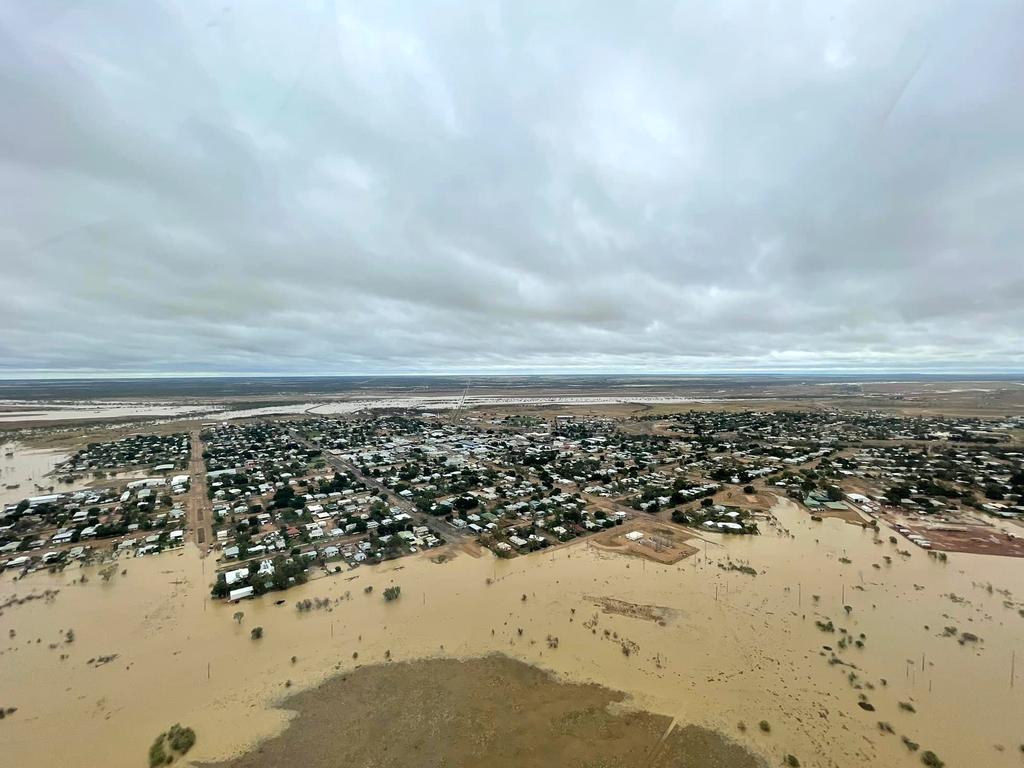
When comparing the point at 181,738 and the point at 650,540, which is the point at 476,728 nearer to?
the point at 181,738

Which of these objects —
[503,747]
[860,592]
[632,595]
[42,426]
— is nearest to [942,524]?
[860,592]

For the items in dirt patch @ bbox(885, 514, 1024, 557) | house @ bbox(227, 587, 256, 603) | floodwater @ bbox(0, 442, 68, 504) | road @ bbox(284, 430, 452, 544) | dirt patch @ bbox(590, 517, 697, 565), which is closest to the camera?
house @ bbox(227, 587, 256, 603)

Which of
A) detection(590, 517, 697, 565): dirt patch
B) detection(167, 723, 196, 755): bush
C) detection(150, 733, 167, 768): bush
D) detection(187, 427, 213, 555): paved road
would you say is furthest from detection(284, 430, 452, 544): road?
detection(150, 733, 167, 768): bush

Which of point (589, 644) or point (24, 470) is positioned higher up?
point (24, 470)

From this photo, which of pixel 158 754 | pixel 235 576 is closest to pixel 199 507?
pixel 235 576

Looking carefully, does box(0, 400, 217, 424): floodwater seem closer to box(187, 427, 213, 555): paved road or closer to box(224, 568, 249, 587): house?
box(187, 427, 213, 555): paved road

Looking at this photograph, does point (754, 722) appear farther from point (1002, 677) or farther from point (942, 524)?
point (942, 524)
